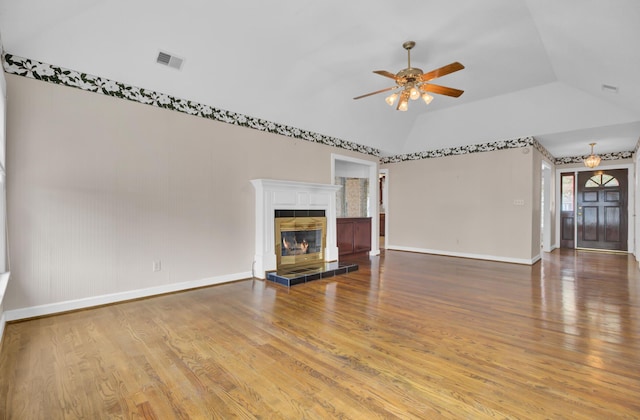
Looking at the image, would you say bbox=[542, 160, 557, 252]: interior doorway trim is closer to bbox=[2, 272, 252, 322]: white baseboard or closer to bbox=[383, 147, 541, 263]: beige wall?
bbox=[383, 147, 541, 263]: beige wall

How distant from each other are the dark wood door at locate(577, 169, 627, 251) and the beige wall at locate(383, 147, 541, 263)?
2852 millimetres

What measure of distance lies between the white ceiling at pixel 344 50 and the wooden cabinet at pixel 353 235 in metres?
1.97

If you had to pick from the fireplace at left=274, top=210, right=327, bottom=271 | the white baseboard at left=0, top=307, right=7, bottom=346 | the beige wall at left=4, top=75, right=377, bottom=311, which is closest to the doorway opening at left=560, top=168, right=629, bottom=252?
the fireplace at left=274, top=210, right=327, bottom=271

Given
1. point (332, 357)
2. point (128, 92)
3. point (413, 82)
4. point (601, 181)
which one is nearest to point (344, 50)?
point (413, 82)

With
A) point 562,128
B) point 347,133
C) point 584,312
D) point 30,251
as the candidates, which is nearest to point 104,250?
point 30,251

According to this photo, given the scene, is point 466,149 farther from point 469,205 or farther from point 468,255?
point 468,255

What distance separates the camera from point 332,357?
2.20 metres

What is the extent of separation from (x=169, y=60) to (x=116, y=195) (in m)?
1.66

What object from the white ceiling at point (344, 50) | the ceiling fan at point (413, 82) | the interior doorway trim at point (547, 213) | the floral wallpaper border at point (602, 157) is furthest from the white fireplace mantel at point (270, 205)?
the floral wallpaper border at point (602, 157)

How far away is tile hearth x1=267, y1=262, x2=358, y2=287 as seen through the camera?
167 inches

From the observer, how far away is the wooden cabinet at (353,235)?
625 cm

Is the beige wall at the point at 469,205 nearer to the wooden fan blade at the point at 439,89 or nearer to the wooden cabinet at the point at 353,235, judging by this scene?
the wooden cabinet at the point at 353,235

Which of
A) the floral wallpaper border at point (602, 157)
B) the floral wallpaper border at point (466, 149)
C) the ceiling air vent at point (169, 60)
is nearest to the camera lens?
the ceiling air vent at point (169, 60)

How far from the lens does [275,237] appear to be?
15.9ft
